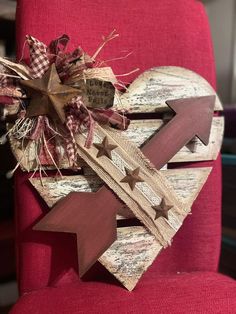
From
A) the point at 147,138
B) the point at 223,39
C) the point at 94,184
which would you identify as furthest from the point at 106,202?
the point at 223,39

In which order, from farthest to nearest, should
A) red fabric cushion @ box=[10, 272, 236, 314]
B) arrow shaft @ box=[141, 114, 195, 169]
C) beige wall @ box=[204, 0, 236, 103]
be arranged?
beige wall @ box=[204, 0, 236, 103], arrow shaft @ box=[141, 114, 195, 169], red fabric cushion @ box=[10, 272, 236, 314]

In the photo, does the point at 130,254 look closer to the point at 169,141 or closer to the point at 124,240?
the point at 124,240

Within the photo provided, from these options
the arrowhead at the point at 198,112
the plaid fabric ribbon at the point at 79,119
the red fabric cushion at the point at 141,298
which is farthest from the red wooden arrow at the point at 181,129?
the red fabric cushion at the point at 141,298

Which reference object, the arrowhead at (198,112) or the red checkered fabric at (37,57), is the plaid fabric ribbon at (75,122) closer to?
the red checkered fabric at (37,57)

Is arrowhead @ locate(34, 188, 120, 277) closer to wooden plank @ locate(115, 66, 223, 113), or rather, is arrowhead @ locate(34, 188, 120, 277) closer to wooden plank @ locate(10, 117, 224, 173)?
wooden plank @ locate(10, 117, 224, 173)

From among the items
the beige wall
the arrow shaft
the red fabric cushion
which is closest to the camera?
the red fabric cushion

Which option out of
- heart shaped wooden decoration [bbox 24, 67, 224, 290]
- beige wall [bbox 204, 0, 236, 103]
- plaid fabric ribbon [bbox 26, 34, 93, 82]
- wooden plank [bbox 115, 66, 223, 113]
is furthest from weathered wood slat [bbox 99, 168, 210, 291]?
beige wall [bbox 204, 0, 236, 103]
